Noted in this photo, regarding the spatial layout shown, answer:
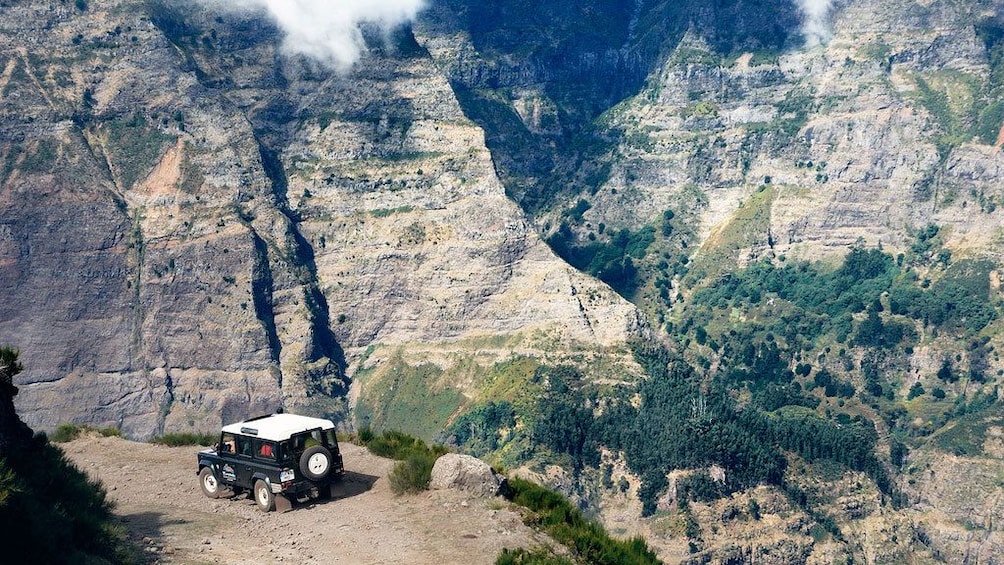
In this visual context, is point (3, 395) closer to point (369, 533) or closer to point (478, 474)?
point (369, 533)

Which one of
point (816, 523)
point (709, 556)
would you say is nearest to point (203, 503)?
point (709, 556)

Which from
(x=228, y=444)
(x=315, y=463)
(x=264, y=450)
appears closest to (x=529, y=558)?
(x=315, y=463)

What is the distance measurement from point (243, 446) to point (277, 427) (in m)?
2.02

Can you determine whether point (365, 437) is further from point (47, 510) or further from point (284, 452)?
point (47, 510)

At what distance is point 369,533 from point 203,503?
9447mm

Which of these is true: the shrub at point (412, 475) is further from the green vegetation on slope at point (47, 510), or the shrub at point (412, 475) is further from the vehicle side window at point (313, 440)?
the green vegetation on slope at point (47, 510)

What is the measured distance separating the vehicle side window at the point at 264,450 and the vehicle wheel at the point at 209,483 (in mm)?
3460

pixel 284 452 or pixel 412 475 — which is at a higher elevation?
pixel 284 452

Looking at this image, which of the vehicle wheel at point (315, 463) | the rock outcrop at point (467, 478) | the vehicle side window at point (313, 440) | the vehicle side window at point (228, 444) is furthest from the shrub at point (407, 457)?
the vehicle side window at point (228, 444)

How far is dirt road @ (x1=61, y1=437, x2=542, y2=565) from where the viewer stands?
176 ft

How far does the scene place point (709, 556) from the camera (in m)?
190

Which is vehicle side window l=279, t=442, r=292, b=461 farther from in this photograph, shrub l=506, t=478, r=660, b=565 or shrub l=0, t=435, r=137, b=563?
shrub l=506, t=478, r=660, b=565

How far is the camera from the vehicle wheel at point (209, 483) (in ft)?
204

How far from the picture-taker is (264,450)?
59.4m
